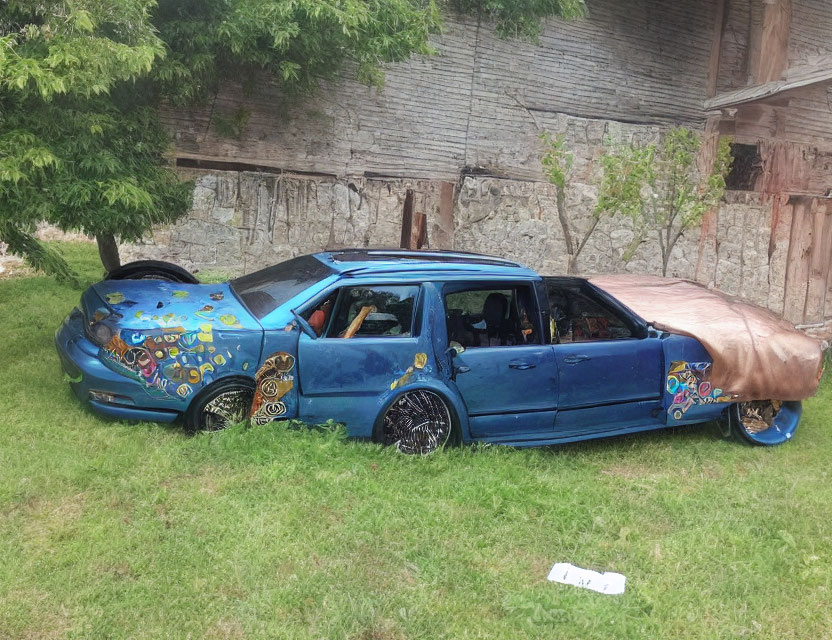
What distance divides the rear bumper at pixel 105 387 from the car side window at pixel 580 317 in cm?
340

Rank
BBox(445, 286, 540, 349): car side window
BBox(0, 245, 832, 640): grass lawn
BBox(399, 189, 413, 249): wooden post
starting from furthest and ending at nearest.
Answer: BBox(399, 189, 413, 249): wooden post
BBox(445, 286, 540, 349): car side window
BBox(0, 245, 832, 640): grass lawn

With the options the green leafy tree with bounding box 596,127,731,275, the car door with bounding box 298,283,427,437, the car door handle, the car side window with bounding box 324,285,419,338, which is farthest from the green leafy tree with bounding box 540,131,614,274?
the car door with bounding box 298,283,427,437

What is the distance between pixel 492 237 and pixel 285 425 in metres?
5.29

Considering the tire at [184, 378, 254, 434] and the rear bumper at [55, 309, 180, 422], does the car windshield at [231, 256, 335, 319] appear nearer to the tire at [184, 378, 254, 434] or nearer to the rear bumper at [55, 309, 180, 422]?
the tire at [184, 378, 254, 434]

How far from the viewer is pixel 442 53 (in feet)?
30.4

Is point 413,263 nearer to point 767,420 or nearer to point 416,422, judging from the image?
point 416,422

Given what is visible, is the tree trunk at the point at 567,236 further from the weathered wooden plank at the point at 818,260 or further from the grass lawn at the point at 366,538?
the weathered wooden plank at the point at 818,260

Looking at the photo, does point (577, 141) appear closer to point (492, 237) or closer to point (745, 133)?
point (492, 237)

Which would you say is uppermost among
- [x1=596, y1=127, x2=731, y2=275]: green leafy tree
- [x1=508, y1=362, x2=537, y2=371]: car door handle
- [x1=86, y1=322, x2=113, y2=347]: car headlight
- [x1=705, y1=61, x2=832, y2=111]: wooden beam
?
[x1=705, y1=61, x2=832, y2=111]: wooden beam

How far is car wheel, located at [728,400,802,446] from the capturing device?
22.1ft

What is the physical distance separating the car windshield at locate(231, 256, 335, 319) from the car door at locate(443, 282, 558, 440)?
106cm

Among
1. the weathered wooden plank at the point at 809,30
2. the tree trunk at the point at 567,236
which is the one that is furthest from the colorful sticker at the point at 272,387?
the weathered wooden plank at the point at 809,30

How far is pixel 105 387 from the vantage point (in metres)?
5.11

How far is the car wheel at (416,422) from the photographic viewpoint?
5582 millimetres
